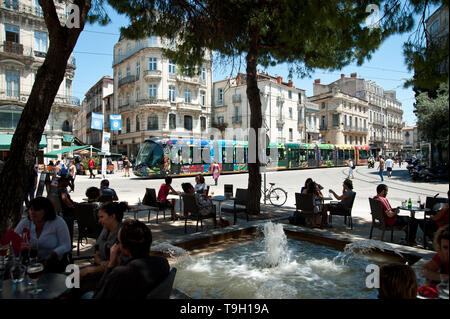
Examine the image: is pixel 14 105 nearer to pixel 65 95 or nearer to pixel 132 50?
pixel 65 95

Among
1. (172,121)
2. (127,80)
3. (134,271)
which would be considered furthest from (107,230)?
(127,80)

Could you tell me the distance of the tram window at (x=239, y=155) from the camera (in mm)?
25391

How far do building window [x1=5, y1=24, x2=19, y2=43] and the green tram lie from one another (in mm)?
17998

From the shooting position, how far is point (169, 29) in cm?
796

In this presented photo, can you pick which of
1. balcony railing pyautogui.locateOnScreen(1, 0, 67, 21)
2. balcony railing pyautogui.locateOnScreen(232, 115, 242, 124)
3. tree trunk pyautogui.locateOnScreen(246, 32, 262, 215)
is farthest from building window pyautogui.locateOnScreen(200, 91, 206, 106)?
tree trunk pyautogui.locateOnScreen(246, 32, 262, 215)

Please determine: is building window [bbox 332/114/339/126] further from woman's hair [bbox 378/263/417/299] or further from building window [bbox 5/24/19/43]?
woman's hair [bbox 378/263/417/299]

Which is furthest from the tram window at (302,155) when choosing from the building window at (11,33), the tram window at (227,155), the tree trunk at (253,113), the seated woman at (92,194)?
the building window at (11,33)

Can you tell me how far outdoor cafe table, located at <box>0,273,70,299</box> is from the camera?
85.5 inches

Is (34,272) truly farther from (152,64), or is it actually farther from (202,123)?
(202,123)

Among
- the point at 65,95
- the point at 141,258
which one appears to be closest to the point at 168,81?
the point at 65,95

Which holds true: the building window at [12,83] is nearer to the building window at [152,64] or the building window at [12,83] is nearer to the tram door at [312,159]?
the building window at [152,64]

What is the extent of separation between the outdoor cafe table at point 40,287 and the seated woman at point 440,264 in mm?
2716

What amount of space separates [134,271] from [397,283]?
1.75 meters
